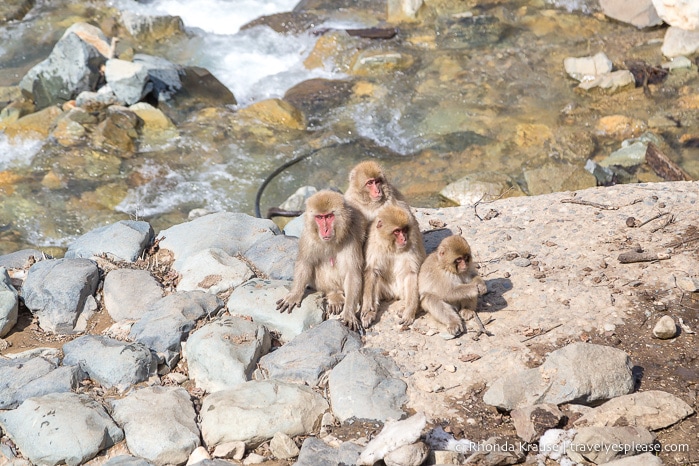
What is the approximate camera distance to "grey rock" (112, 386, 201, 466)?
4895 mm

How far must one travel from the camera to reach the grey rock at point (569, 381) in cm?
503

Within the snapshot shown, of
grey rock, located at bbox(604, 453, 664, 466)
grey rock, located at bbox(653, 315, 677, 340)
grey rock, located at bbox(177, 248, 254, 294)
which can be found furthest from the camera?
grey rock, located at bbox(177, 248, 254, 294)

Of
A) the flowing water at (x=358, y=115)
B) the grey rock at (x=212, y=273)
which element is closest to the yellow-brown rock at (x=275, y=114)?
the flowing water at (x=358, y=115)

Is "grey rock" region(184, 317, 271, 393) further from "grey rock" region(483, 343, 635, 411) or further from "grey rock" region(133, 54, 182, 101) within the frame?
"grey rock" region(133, 54, 182, 101)

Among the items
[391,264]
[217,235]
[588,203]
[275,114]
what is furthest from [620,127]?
[217,235]

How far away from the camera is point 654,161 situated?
10.4 meters

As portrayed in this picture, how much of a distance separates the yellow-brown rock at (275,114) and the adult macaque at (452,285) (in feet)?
21.5

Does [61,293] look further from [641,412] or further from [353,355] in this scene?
[641,412]

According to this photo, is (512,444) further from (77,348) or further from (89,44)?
(89,44)

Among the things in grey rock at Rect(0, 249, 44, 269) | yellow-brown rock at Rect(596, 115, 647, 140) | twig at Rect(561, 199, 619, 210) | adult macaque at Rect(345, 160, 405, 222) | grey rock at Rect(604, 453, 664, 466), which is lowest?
yellow-brown rock at Rect(596, 115, 647, 140)

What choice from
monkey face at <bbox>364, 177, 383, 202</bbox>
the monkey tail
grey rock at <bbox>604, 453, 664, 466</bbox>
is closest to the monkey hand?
monkey face at <bbox>364, 177, 383, 202</bbox>

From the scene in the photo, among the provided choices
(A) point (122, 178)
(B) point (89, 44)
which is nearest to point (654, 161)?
(A) point (122, 178)

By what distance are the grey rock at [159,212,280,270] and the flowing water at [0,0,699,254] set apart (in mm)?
2665

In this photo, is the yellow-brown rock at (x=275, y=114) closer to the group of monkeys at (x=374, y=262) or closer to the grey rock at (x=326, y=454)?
the group of monkeys at (x=374, y=262)
